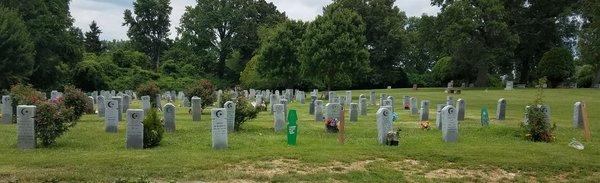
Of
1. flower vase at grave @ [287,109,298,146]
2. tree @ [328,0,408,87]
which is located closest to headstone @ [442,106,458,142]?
flower vase at grave @ [287,109,298,146]

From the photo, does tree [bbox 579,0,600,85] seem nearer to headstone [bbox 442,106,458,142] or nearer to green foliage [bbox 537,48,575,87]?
green foliage [bbox 537,48,575,87]

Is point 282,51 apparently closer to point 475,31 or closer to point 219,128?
point 475,31

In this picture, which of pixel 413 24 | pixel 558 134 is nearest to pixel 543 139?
pixel 558 134

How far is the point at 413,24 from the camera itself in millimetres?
95250

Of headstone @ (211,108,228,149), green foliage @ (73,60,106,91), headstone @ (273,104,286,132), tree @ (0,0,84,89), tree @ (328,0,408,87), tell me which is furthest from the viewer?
tree @ (328,0,408,87)

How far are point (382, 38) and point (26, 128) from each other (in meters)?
56.0

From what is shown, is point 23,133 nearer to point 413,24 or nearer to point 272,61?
point 272,61

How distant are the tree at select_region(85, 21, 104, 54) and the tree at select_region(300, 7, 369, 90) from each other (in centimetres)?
4596

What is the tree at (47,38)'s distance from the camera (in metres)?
46.2

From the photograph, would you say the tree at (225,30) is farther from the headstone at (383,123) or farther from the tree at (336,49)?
the headstone at (383,123)

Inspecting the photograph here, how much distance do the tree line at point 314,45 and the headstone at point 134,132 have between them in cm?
3014

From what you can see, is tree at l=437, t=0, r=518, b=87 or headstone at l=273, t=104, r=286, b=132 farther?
tree at l=437, t=0, r=518, b=87

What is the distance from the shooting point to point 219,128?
1261cm

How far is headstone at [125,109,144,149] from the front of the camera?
12641 millimetres
